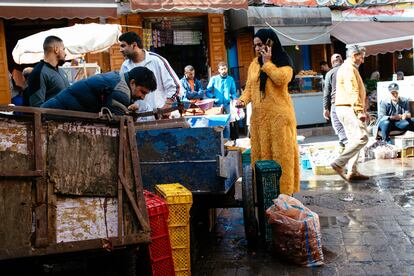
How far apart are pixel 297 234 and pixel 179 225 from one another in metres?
1.08

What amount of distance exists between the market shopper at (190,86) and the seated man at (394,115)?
153 inches

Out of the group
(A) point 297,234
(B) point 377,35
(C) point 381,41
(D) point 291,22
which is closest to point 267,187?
(A) point 297,234

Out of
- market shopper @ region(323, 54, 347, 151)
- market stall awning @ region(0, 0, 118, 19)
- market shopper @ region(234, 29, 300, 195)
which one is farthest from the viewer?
market stall awning @ region(0, 0, 118, 19)

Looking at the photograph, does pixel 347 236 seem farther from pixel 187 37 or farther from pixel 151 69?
pixel 187 37

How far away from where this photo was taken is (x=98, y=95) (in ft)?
13.4

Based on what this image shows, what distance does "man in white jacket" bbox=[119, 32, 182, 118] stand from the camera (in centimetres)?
580

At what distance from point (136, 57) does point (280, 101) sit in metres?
1.77

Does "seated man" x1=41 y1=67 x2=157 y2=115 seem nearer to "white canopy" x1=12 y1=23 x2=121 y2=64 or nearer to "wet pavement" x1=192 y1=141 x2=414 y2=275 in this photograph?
"wet pavement" x1=192 y1=141 x2=414 y2=275

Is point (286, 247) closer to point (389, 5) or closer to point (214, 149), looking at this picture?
point (214, 149)

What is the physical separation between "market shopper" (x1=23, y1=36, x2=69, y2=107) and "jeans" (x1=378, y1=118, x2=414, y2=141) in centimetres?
709

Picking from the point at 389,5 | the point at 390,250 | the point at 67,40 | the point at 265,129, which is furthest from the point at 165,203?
the point at 389,5

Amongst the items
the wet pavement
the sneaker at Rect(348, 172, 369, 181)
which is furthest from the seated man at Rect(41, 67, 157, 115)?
the sneaker at Rect(348, 172, 369, 181)

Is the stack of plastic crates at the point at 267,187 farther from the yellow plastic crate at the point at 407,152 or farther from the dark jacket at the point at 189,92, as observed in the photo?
the dark jacket at the point at 189,92

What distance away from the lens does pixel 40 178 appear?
9.96 feet
